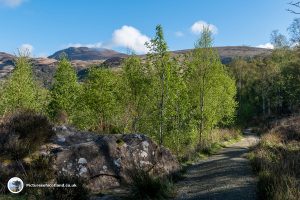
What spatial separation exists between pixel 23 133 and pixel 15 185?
3625mm

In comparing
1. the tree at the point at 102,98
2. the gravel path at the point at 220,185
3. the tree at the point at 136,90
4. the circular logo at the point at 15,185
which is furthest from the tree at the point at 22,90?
the circular logo at the point at 15,185

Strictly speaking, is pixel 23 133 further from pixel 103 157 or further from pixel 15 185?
pixel 15 185

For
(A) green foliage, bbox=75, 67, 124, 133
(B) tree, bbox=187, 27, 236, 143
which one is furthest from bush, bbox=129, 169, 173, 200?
(A) green foliage, bbox=75, 67, 124, 133

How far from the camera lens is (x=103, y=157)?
13.2 metres

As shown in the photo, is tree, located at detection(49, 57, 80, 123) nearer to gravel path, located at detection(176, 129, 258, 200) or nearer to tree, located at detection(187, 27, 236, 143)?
tree, located at detection(187, 27, 236, 143)

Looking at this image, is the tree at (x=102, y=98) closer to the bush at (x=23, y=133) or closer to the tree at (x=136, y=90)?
the tree at (x=136, y=90)

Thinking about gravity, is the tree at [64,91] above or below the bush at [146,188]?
above

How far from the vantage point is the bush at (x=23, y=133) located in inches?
481

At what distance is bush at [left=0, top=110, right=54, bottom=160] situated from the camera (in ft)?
40.1

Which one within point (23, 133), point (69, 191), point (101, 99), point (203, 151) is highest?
point (101, 99)

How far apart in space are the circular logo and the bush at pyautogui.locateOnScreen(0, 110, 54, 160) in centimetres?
199

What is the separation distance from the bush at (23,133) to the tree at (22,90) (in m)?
24.6

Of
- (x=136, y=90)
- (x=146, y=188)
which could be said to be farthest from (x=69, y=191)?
(x=136, y=90)

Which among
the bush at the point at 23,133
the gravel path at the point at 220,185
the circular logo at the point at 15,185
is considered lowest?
the gravel path at the point at 220,185
